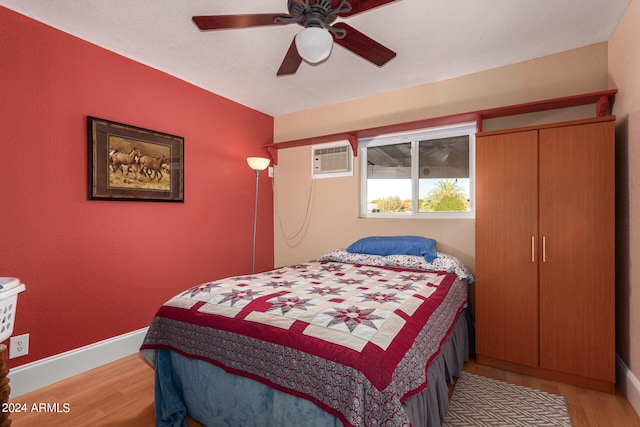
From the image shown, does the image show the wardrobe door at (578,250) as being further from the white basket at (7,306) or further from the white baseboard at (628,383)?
the white basket at (7,306)

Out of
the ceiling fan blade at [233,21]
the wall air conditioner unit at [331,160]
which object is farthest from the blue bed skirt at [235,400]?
the wall air conditioner unit at [331,160]

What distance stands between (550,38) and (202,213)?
341 centimetres

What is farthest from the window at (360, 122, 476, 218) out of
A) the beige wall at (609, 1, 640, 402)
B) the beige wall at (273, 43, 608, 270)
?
the beige wall at (609, 1, 640, 402)

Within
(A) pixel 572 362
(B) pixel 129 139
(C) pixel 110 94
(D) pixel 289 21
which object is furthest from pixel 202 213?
(A) pixel 572 362

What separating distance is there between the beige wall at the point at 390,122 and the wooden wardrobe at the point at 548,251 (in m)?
0.54

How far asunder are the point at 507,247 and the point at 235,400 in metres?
2.13

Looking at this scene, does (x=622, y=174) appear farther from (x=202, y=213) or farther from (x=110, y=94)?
(x=110, y=94)

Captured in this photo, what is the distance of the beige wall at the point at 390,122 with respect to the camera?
103 inches

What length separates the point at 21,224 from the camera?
2.11 m

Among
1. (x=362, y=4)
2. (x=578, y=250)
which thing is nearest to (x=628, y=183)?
(x=578, y=250)

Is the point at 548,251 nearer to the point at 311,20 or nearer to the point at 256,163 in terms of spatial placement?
the point at 311,20

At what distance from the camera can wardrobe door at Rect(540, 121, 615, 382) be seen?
2076mm

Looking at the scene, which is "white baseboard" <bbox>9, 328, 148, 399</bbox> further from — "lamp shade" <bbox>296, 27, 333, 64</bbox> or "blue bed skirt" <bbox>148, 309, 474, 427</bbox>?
"lamp shade" <bbox>296, 27, 333, 64</bbox>

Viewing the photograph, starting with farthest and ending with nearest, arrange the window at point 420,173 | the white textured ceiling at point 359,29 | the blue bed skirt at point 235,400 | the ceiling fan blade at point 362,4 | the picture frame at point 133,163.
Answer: the window at point 420,173 < the picture frame at point 133,163 < the white textured ceiling at point 359,29 < the ceiling fan blade at point 362,4 < the blue bed skirt at point 235,400
